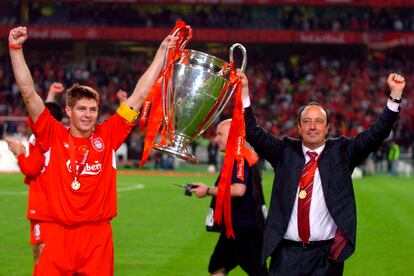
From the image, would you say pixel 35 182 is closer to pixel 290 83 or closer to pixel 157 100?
pixel 157 100

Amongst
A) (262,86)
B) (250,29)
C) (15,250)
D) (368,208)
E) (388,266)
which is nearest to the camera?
(388,266)

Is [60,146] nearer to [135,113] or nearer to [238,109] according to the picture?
[135,113]

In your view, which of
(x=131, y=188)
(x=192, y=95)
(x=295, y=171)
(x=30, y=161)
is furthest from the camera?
(x=131, y=188)

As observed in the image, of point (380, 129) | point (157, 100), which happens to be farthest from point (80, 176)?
point (380, 129)

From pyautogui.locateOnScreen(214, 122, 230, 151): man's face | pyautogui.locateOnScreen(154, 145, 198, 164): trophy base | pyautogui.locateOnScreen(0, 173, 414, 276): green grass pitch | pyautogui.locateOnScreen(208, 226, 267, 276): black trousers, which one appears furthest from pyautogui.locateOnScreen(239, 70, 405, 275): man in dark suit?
pyautogui.locateOnScreen(0, 173, 414, 276): green grass pitch

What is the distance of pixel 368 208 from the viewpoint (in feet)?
70.0

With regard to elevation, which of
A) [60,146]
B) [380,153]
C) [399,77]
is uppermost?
[399,77]

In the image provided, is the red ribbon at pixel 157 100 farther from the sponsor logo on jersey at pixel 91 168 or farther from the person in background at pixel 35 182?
the person in background at pixel 35 182

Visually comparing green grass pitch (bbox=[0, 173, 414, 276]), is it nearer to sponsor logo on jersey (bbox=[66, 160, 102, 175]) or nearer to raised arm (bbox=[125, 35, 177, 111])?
raised arm (bbox=[125, 35, 177, 111])

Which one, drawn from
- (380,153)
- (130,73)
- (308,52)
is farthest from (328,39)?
(380,153)

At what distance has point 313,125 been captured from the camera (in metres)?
7.17

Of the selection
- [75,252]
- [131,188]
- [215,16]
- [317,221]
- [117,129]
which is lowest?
[131,188]

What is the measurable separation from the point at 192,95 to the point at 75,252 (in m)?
1.32

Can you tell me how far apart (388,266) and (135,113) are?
674 centimetres
